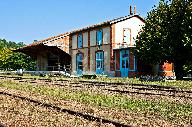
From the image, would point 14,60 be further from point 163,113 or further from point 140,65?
point 163,113

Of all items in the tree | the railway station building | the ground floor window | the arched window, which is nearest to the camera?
the tree

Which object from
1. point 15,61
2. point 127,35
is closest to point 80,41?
point 127,35

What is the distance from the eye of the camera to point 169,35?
2736 centimetres

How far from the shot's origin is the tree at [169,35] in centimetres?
2600

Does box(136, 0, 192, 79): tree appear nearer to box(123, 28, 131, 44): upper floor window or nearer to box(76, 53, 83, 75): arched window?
box(123, 28, 131, 44): upper floor window

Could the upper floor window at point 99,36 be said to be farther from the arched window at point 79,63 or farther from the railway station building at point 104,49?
the arched window at point 79,63

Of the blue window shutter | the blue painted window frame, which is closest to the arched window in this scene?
the blue window shutter

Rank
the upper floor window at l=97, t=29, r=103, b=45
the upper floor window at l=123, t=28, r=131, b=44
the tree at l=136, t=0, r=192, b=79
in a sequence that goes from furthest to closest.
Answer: the upper floor window at l=97, t=29, r=103, b=45 < the upper floor window at l=123, t=28, r=131, b=44 < the tree at l=136, t=0, r=192, b=79

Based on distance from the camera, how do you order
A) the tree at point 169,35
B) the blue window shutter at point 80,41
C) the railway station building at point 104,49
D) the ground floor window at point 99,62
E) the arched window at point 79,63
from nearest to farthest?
the tree at point 169,35 → the railway station building at point 104,49 → the ground floor window at point 99,62 → the arched window at point 79,63 → the blue window shutter at point 80,41

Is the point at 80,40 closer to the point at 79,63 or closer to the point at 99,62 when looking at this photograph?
the point at 79,63

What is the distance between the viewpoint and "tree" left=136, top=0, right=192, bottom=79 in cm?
2600

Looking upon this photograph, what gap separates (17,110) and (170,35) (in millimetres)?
20843

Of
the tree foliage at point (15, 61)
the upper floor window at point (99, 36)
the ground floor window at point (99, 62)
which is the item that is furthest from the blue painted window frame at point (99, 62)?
the tree foliage at point (15, 61)

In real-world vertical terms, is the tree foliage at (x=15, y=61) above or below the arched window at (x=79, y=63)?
above
